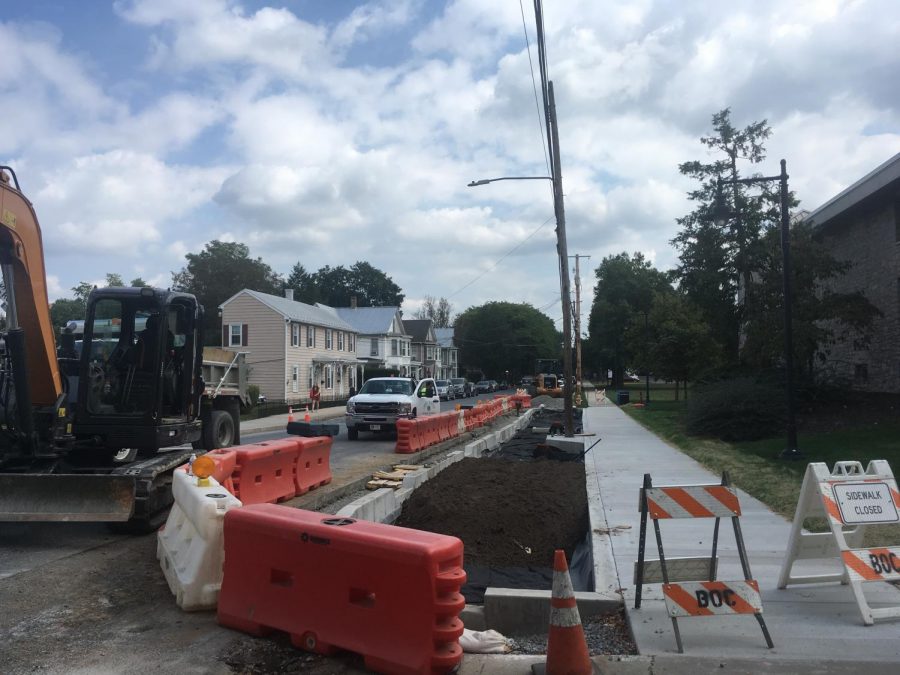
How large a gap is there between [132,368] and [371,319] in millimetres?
57755

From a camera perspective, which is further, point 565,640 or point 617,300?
point 617,300

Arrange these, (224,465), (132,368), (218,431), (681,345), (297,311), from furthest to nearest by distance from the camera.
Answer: (297,311)
(681,345)
(218,431)
(132,368)
(224,465)

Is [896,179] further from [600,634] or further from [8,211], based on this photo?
[8,211]

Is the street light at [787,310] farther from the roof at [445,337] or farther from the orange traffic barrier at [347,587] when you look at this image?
the roof at [445,337]

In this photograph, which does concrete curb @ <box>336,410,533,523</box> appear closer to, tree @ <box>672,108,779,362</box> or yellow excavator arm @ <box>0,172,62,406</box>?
yellow excavator arm @ <box>0,172,62,406</box>

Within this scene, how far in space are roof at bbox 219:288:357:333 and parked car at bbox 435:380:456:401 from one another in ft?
25.6

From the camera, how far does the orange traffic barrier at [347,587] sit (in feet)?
14.8

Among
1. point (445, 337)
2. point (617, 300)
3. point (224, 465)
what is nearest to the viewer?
point (224, 465)

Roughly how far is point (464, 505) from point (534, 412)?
1056 inches

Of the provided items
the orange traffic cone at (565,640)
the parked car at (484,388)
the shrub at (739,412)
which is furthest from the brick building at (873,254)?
the parked car at (484,388)

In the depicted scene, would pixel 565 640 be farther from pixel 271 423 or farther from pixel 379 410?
pixel 271 423

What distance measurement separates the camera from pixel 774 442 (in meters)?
17.1

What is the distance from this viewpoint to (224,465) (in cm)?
826

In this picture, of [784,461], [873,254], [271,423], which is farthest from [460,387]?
[784,461]
